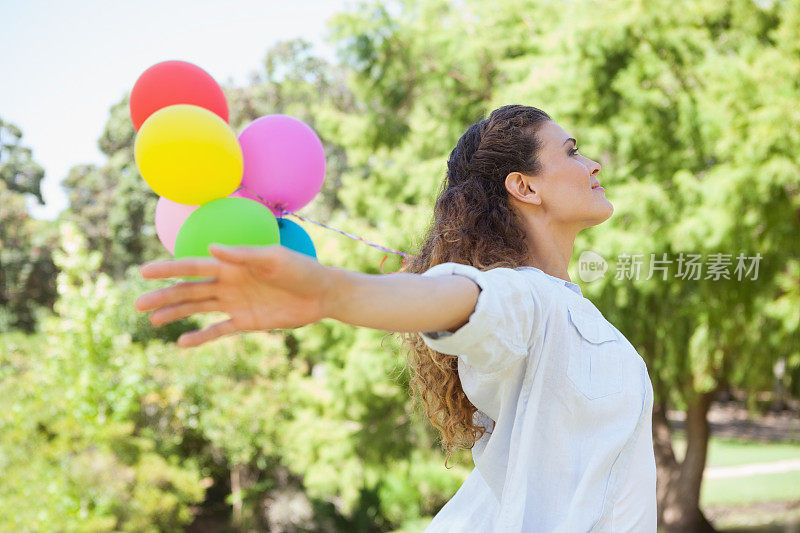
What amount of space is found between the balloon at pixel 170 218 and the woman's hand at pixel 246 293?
77cm

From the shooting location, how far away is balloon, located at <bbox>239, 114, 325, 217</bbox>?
5.06 feet

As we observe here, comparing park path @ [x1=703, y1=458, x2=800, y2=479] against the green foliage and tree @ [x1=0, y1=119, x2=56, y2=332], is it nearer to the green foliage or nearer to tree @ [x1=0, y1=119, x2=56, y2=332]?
the green foliage

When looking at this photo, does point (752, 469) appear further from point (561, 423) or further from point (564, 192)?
point (561, 423)

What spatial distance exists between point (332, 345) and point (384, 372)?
3.43ft

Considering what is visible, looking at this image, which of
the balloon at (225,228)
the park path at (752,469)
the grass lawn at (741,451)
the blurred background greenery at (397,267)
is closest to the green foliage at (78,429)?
the blurred background greenery at (397,267)

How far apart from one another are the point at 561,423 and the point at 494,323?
0.27m

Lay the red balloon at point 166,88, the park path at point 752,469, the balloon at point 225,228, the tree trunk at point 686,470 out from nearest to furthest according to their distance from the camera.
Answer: the balloon at point 225,228, the red balloon at point 166,88, the tree trunk at point 686,470, the park path at point 752,469

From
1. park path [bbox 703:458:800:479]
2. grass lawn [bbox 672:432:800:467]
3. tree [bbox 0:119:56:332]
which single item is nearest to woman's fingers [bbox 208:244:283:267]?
park path [bbox 703:458:800:479]

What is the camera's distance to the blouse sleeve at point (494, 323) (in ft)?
2.97

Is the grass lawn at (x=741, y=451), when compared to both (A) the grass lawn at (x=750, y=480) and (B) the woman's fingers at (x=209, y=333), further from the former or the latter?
(B) the woman's fingers at (x=209, y=333)

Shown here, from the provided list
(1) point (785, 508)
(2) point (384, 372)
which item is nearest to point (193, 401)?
(2) point (384, 372)

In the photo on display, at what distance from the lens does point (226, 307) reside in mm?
805

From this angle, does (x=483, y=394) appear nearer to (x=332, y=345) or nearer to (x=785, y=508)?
(x=332, y=345)

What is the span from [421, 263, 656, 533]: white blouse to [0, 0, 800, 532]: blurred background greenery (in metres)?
3.19
